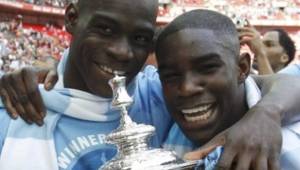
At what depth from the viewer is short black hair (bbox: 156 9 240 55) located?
102 centimetres

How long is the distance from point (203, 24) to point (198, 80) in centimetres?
14

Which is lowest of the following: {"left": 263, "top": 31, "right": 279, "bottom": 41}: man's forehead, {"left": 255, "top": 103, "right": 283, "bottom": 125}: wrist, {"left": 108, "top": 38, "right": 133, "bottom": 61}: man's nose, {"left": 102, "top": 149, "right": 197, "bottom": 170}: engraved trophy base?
{"left": 263, "top": 31, "right": 279, "bottom": 41}: man's forehead

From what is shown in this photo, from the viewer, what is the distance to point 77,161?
41.8 inches

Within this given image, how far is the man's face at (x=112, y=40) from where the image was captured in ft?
3.36

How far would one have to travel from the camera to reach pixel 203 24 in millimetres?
1023

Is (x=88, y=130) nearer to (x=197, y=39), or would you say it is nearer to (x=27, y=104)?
(x=27, y=104)

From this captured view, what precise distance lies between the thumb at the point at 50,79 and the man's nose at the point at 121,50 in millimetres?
226

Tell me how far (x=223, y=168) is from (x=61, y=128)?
1.54 feet

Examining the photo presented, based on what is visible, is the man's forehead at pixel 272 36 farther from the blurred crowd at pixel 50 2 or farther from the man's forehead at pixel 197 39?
the blurred crowd at pixel 50 2

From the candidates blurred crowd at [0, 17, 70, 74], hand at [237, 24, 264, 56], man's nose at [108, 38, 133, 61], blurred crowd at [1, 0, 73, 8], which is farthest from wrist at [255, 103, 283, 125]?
blurred crowd at [1, 0, 73, 8]

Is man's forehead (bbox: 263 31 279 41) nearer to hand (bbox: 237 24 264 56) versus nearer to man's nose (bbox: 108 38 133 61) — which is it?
hand (bbox: 237 24 264 56)

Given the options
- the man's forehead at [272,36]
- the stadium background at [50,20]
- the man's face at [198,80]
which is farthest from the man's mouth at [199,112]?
the stadium background at [50,20]

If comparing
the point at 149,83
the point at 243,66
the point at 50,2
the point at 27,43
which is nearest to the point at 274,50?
the point at 149,83

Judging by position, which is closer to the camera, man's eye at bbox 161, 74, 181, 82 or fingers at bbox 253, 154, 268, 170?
fingers at bbox 253, 154, 268, 170
